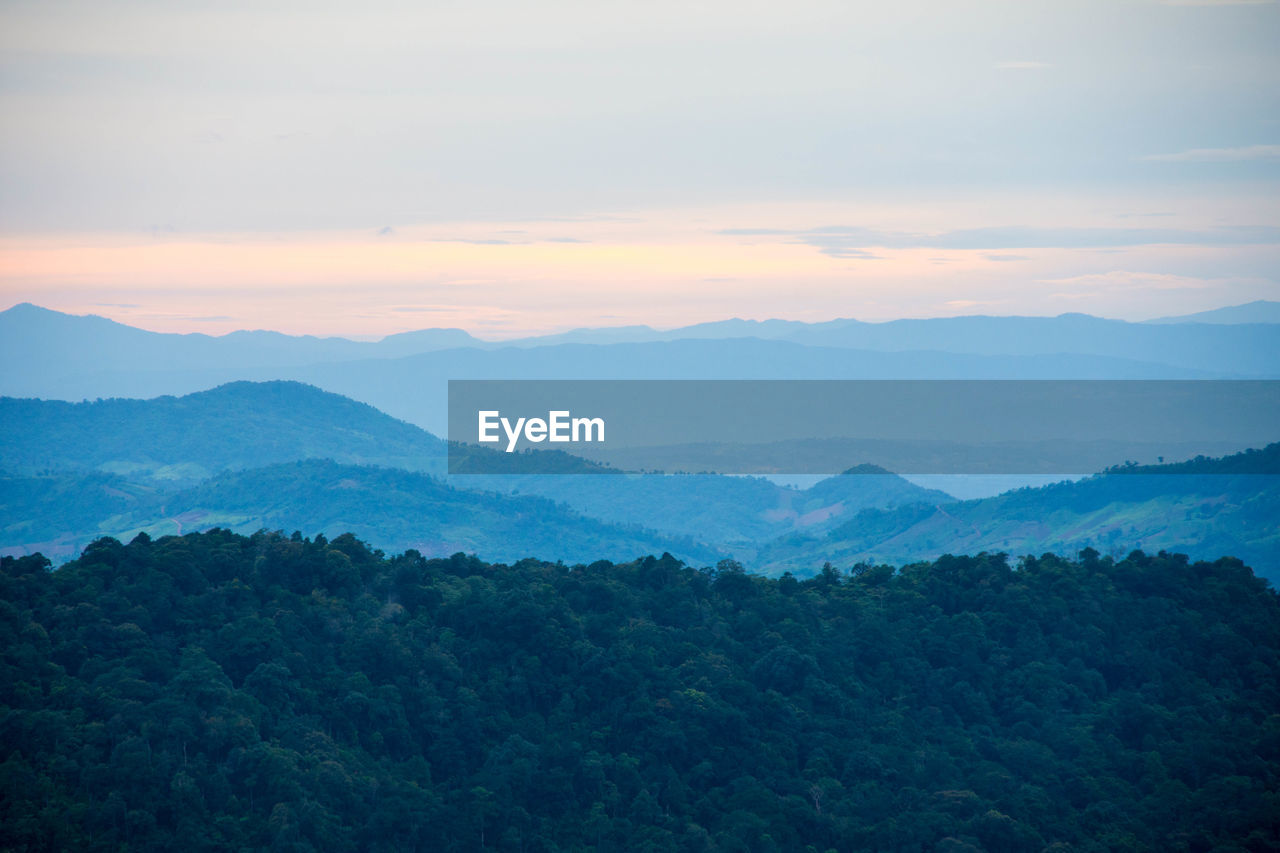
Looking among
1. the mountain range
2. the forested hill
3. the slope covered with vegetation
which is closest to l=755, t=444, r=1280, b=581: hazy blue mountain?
the mountain range

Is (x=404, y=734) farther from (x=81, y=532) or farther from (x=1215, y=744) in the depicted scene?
(x=81, y=532)

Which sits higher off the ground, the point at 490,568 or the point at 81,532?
the point at 490,568

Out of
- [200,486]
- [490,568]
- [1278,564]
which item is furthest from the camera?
[200,486]

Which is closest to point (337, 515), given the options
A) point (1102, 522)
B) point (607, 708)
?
point (1102, 522)

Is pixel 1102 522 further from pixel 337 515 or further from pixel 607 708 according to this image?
pixel 607 708

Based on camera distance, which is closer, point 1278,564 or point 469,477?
point 1278,564

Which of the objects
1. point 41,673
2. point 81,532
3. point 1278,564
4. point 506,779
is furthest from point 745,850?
point 81,532

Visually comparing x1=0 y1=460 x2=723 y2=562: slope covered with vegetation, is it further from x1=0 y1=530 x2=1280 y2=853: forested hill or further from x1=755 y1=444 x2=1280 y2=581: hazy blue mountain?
x1=0 y1=530 x2=1280 y2=853: forested hill

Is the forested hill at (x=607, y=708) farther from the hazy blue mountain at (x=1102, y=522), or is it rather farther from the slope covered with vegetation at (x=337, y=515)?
the slope covered with vegetation at (x=337, y=515)
